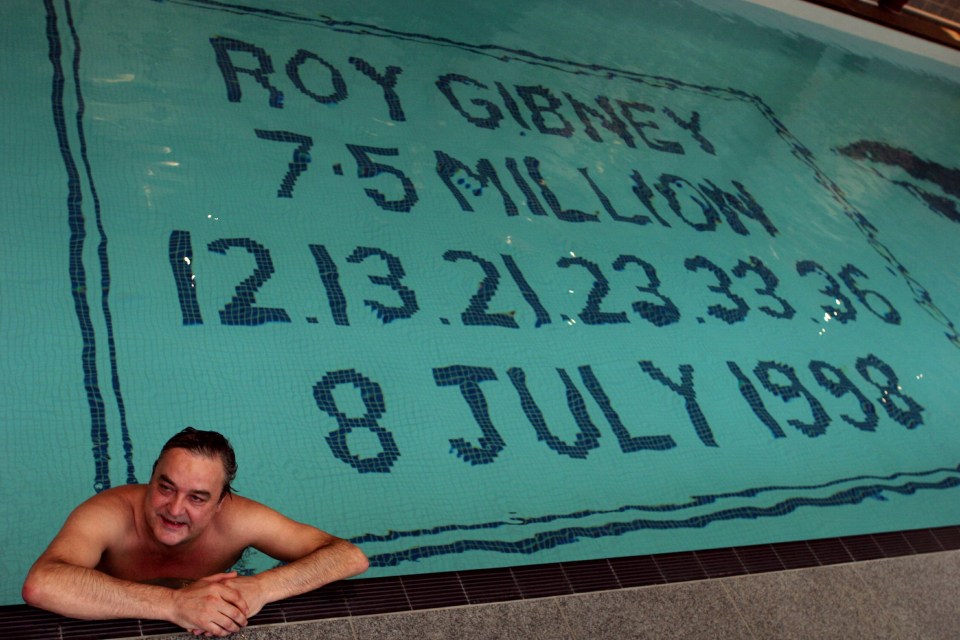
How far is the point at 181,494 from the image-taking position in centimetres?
192

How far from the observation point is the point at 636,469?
329 centimetres

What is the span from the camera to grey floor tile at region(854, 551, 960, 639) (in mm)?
2785

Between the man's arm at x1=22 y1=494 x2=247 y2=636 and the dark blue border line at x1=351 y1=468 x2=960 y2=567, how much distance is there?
84 cm

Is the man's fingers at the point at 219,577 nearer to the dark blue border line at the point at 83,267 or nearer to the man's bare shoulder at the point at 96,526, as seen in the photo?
the man's bare shoulder at the point at 96,526

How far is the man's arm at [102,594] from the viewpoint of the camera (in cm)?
174

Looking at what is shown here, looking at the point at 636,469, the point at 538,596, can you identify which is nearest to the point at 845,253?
the point at 636,469

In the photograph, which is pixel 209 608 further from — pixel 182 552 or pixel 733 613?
pixel 733 613

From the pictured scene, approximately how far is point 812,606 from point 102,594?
1.90 metres

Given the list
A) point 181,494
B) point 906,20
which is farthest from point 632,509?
point 906,20

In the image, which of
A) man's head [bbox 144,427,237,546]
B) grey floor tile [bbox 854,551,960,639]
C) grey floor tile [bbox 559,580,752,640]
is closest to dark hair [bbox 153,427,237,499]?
man's head [bbox 144,427,237,546]

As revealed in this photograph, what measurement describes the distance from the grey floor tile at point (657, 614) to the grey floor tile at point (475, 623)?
0.06 metres

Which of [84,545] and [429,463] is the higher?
[84,545]

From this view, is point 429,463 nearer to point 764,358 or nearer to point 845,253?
point 764,358

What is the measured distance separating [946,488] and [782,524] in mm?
1009
